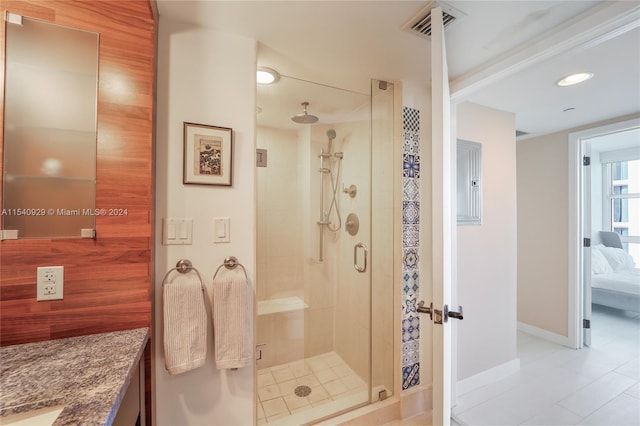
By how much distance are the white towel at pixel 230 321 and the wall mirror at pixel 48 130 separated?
0.60 metres

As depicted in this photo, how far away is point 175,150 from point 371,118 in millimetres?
1369

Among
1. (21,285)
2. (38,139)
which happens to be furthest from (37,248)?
(38,139)

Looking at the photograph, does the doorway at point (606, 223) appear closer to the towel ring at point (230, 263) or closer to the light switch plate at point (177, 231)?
the towel ring at point (230, 263)

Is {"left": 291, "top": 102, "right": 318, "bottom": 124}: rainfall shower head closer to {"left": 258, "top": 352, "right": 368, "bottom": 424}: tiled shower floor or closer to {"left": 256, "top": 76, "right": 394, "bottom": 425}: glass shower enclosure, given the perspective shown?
{"left": 256, "top": 76, "right": 394, "bottom": 425}: glass shower enclosure

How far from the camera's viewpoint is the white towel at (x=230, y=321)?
50.6 inches

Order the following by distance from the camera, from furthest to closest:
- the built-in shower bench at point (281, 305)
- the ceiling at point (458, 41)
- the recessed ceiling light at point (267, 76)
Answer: the built-in shower bench at point (281, 305) → the recessed ceiling light at point (267, 76) → the ceiling at point (458, 41)

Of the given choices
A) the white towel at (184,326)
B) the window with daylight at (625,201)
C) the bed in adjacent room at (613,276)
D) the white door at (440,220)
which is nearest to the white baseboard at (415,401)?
the white door at (440,220)

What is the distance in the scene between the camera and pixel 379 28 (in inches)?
50.6

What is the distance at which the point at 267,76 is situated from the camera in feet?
5.74

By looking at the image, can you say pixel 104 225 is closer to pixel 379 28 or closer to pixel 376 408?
pixel 379 28

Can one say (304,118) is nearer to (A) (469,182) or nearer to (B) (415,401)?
(A) (469,182)

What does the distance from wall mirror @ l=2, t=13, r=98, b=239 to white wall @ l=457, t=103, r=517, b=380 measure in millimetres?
2227

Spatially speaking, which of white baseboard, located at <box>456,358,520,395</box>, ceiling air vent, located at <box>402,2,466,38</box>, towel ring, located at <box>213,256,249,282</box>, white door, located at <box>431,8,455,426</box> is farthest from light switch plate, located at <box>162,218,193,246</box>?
white baseboard, located at <box>456,358,520,395</box>

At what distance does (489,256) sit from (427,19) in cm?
177
